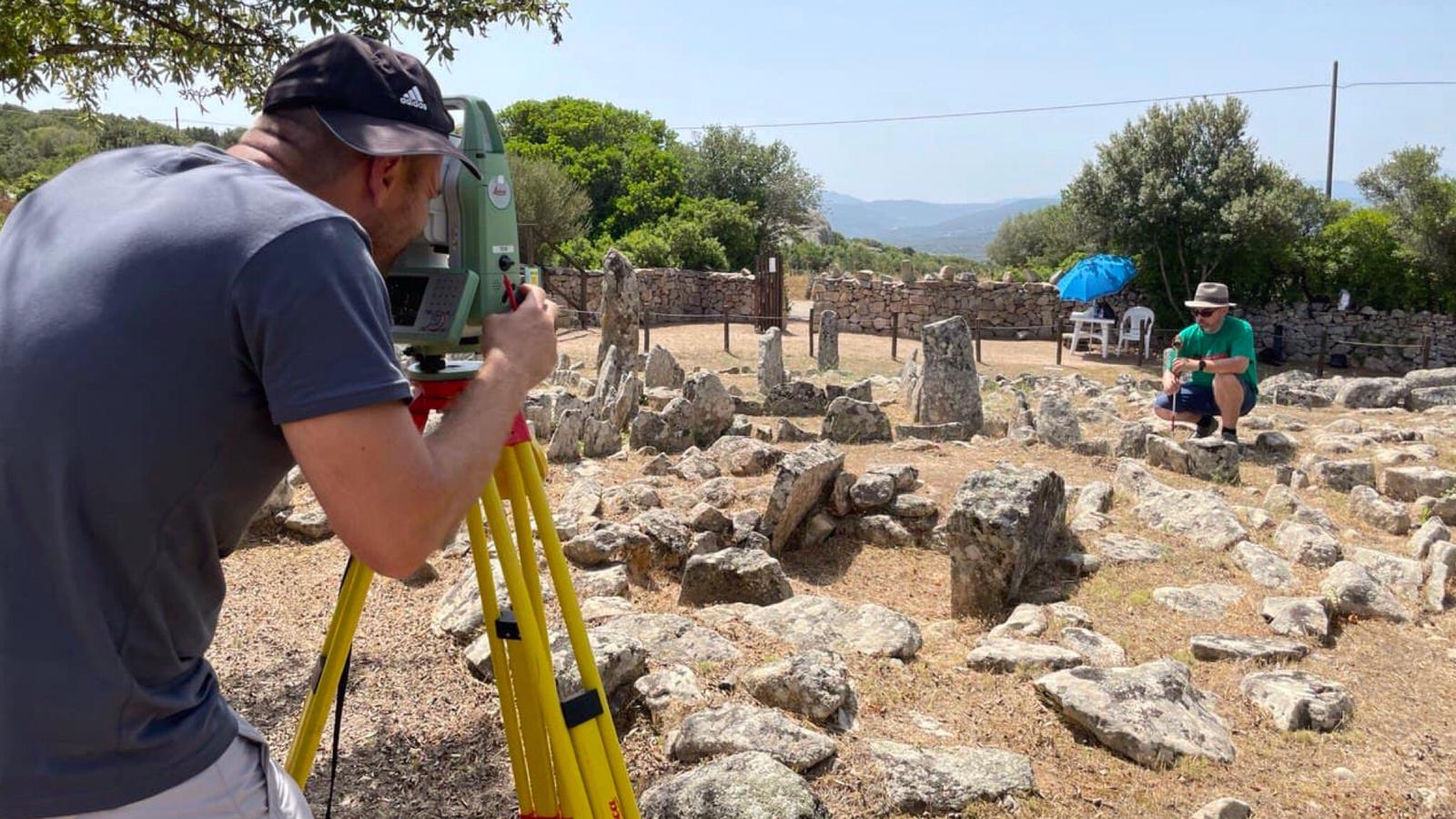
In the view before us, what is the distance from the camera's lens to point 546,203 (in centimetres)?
2723

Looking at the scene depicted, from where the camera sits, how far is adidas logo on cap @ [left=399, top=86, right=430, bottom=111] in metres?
1.58

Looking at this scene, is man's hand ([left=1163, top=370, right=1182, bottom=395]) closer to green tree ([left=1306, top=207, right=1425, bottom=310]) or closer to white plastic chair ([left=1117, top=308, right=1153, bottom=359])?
white plastic chair ([left=1117, top=308, right=1153, bottom=359])

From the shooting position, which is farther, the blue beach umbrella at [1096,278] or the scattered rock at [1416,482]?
the blue beach umbrella at [1096,278]

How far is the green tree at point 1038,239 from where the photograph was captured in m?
28.5

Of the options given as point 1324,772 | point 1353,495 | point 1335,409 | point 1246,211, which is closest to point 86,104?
point 1324,772

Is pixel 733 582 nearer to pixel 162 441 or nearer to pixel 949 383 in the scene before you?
pixel 162 441

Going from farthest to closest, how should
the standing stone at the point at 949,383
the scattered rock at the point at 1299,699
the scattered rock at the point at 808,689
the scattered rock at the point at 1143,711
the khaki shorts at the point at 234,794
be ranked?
the standing stone at the point at 949,383, the scattered rock at the point at 1299,699, the scattered rock at the point at 808,689, the scattered rock at the point at 1143,711, the khaki shorts at the point at 234,794

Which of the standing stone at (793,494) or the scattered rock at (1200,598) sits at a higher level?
the standing stone at (793,494)

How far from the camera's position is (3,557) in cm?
134

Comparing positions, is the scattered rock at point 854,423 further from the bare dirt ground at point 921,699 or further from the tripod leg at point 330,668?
the tripod leg at point 330,668

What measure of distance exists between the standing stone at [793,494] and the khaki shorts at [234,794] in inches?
180

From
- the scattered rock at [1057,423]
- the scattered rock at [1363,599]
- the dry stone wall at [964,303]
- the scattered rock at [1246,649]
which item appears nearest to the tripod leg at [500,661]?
the scattered rock at [1246,649]

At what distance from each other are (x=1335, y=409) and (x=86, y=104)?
12157 mm

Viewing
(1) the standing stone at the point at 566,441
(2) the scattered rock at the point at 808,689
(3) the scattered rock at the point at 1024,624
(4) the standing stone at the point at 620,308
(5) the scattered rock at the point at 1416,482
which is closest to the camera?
(2) the scattered rock at the point at 808,689
